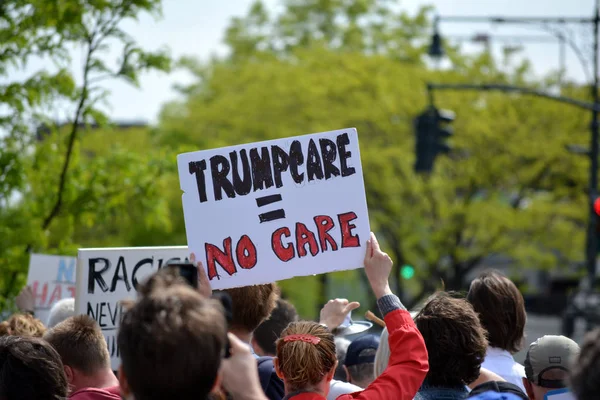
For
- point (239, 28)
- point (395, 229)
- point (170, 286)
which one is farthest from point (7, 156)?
point (239, 28)

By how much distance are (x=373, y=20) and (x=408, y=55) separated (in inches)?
139

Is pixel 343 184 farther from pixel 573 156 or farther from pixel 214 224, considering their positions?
pixel 573 156

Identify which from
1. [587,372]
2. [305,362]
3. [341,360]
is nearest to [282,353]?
[305,362]

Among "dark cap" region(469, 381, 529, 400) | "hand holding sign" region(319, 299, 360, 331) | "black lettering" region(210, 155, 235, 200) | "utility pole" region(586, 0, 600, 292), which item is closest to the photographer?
"dark cap" region(469, 381, 529, 400)

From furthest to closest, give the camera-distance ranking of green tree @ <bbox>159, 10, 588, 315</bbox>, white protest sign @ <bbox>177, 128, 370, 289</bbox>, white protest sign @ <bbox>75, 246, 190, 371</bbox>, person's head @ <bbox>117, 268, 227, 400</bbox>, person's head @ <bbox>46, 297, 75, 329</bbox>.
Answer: green tree @ <bbox>159, 10, 588, 315</bbox>
person's head @ <bbox>46, 297, 75, 329</bbox>
white protest sign @ <bbox>75, 246, 190, 371</bbox>
white protest sign @ <bbox>177, 128, 370, 289</bbox>
person's head @ <bbox>117, 268, 227, 400</bbox>

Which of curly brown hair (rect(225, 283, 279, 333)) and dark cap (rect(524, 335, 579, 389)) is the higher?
curly brown hair (rect(225, 283, 279, 333))

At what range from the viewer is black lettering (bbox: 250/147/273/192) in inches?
155

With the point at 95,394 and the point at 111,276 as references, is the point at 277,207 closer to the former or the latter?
the point at 95,394

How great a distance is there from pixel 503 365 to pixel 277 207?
1.40m

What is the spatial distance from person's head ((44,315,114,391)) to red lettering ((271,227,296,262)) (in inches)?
34.2

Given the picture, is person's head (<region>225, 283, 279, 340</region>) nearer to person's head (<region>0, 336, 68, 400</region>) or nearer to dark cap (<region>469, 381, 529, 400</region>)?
person's head (<region>0, 336, 68, 400</region>)

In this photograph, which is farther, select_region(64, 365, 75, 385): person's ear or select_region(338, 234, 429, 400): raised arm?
select_region(64, 365, 75, 385): person's ear

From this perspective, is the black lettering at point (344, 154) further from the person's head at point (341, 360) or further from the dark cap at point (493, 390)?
the person's head at point (341, 360)

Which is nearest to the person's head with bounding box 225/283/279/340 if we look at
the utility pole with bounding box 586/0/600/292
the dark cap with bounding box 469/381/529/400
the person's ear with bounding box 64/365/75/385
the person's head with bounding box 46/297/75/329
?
the person's ear with bounding box 64/365/75/385
